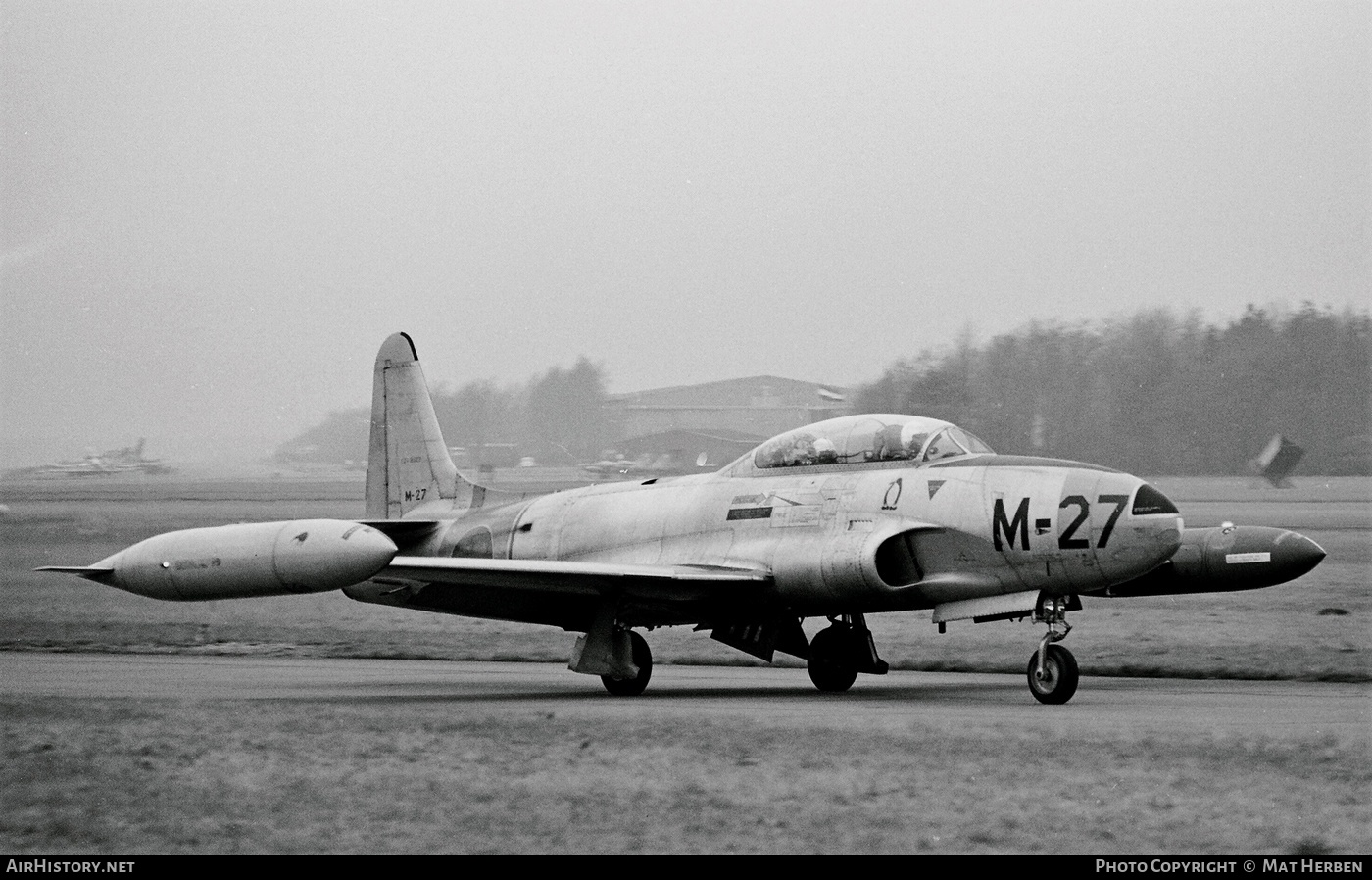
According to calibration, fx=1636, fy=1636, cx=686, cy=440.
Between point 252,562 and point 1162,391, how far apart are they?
1854cm

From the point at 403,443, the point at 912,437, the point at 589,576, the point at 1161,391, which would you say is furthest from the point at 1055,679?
the point at 1161,391

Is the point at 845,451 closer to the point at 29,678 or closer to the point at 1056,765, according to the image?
the point at 1056,765

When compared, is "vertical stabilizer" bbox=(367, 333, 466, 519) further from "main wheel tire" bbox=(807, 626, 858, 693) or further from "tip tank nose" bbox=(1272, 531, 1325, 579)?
"tip tank nose" bbox=(1272, 531, 1325, 579)

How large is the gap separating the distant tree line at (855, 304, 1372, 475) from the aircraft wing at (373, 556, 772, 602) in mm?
12706

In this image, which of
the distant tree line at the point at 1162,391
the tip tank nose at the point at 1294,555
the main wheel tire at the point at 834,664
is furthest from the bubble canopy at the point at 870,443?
the distant tree line at the point at 1162,391

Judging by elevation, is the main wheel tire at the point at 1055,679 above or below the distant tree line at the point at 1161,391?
below

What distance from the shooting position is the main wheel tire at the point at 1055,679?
12.1 metres

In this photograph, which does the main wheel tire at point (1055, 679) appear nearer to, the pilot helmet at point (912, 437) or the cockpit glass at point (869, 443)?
the cockpit glass at point (869, 443)

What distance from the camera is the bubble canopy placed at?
45.0 ft

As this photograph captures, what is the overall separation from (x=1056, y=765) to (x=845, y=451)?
5.98 meters

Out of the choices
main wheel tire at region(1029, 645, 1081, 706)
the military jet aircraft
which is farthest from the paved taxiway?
the military jet aircraft

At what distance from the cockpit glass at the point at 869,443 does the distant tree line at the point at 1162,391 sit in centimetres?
1183

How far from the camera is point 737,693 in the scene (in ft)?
45.8
